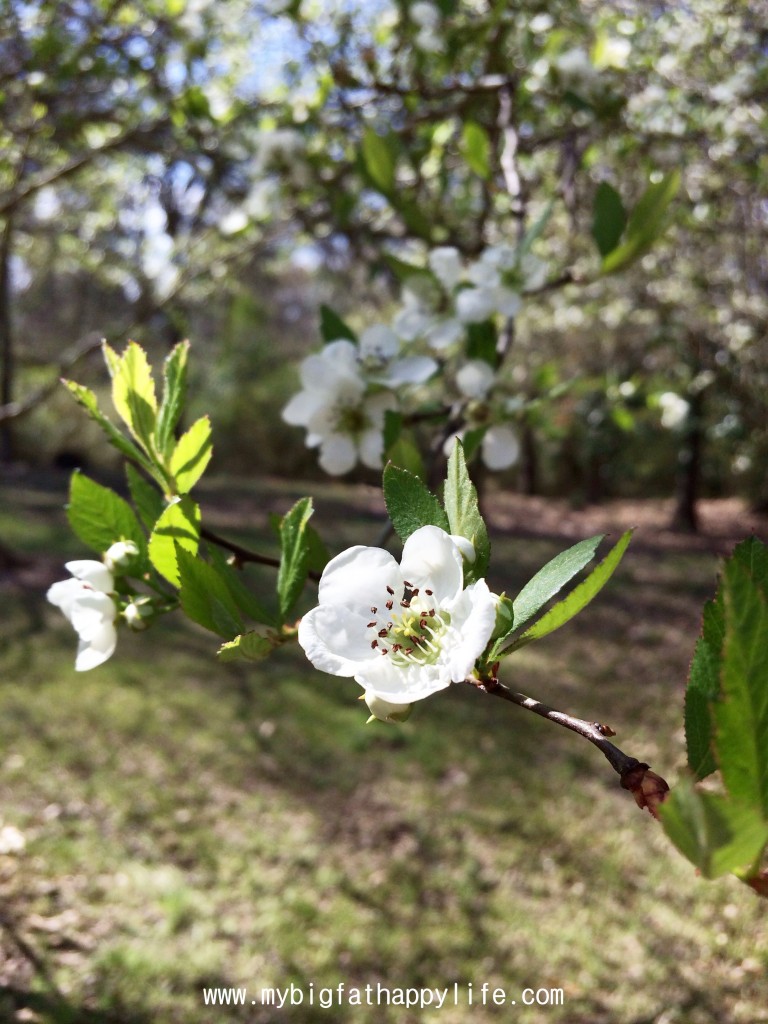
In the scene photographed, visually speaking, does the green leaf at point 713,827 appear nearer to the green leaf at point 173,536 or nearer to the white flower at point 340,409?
the green leaf at point 173,536

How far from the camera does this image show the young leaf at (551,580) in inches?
16.7

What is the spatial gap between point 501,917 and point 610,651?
2.38 meters

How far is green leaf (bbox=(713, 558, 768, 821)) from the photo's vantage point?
30 cm

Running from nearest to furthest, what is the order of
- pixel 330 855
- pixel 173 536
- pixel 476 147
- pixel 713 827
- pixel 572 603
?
pixel 713 827 < pixel 572 603 < pixel 173 536 < pixel 476 147 < pixel 330 855

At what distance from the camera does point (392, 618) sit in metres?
0.49

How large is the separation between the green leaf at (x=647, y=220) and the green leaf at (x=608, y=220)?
0.6 inches

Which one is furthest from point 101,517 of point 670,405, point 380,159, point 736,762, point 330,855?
point 330,855

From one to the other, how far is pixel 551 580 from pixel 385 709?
110mm

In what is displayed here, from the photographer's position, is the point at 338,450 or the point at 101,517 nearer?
the point at 101,517

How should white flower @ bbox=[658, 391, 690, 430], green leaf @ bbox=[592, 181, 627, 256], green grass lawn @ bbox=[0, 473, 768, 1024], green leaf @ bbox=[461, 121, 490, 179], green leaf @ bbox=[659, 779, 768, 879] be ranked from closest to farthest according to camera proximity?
green leaf @ bbox=[659, 779, 768, 879] → green leaf @ bbox=[592, 181, 627, 256] → green leaf @ bbox=[461, 121, 490, 179] → white flower @ bbox=[658, 391, 690, 430] → green grass lawn @ bbox=[0, 473, 768, 1024]

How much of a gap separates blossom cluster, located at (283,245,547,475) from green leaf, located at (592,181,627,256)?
0.09m

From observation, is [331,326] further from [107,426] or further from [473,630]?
[473,630]

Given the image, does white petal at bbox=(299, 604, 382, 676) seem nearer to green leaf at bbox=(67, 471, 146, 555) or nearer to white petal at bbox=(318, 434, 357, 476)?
green leaf at bbox=(67, 471, 146, 555)

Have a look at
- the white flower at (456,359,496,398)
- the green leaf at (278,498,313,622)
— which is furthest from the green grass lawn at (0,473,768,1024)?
the green leaf at (278,498,313,622)
